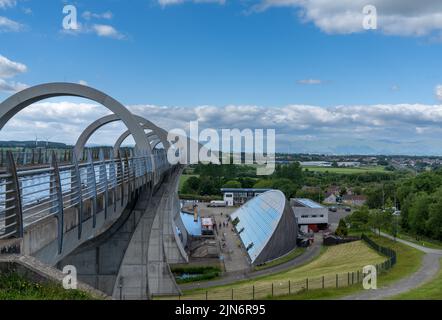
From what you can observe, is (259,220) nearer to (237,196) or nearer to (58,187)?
(237,196)

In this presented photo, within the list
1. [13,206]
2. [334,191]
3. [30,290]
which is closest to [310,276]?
[13,206]

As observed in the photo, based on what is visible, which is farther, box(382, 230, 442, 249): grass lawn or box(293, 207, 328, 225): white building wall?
box(293, 207, 328, 225): white building wall

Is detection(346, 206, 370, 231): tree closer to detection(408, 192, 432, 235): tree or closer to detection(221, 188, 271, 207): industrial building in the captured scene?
detection(408, 192, 432, 235): tree

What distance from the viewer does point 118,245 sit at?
2162 centimetres

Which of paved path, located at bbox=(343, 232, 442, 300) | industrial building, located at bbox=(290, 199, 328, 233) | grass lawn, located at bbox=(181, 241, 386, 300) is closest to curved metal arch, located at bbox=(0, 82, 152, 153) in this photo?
paved path, located at bbox=(343, 232, 442, 300)

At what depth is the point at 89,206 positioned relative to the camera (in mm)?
10352

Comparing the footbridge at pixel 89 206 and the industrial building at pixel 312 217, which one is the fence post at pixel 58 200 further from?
the industrial building at pixel 312 217

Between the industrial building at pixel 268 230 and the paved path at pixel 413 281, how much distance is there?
570 inches

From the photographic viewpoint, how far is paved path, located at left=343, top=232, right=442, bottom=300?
19.8 meters

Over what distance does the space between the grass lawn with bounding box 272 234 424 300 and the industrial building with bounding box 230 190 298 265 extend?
32.8ft

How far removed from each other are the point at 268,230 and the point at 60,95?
124 ft

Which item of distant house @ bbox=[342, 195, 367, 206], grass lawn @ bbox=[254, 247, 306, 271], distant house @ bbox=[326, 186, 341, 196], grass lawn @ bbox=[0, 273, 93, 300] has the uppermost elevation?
grass lawn @ bbox=[0, 273, 93, 300]
